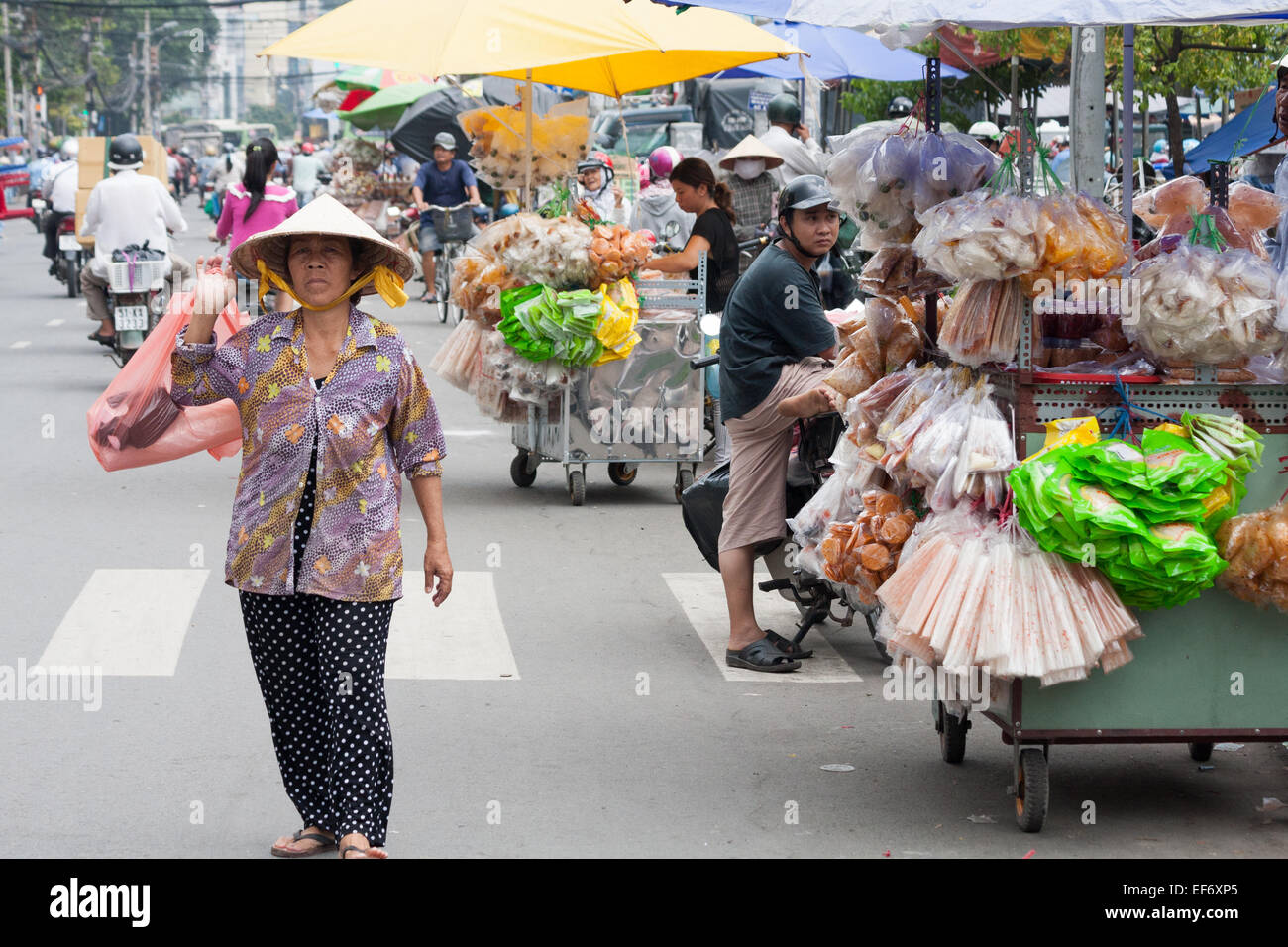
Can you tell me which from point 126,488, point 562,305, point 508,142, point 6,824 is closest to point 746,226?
point 508,142

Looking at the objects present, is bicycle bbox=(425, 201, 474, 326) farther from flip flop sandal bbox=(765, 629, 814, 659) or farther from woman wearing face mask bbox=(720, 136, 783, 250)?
flip flop sandal bbox=(765, 629, 814, 659)

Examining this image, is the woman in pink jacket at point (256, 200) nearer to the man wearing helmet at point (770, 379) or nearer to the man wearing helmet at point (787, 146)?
the man wearing helmet at point (787, 146)

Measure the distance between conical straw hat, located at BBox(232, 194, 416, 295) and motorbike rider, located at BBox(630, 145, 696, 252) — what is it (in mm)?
10647

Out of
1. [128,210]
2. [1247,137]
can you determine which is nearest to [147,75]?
[128,210]

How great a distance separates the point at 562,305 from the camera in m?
10.1

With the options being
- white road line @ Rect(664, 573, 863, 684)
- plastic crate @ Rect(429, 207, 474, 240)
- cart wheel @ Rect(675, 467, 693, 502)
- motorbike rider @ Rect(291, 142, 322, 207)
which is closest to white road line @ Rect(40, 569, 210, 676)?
white road line @ Rect(664, 573, 863, 684)

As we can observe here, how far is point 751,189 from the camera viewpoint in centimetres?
1354

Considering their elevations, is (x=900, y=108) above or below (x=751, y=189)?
above

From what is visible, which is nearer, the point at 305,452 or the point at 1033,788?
the point at 305,452

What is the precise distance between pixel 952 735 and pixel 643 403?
5.07 meters

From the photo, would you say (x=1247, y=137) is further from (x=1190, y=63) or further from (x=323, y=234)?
(x=323, y=234)

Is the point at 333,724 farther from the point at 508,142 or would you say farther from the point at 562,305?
the point at 508,142

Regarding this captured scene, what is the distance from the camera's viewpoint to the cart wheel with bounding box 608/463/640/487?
37.0 ft

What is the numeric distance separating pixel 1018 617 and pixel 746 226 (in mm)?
9108
